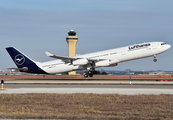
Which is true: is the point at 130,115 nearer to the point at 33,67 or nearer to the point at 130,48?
the point at 130,48

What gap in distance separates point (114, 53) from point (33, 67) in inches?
744

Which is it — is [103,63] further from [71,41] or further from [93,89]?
[71,41]

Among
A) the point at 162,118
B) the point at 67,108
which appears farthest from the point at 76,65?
the point at 162,118

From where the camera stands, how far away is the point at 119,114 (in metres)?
13.0

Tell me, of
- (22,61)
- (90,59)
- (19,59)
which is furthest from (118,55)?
(19,59)

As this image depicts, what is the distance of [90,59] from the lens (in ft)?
172

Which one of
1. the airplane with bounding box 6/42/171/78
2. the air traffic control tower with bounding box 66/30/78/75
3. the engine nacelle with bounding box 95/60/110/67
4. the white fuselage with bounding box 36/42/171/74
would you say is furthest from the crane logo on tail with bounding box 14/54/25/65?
the air traffic control tower with bounding box 66/30/78/75

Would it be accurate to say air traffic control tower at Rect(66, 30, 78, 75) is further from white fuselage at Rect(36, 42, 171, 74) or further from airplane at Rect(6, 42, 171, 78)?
white fuselage at Rect(36, 42, 171, 74)

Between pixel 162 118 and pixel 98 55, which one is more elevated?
pixel 98 55

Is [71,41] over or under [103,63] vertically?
over

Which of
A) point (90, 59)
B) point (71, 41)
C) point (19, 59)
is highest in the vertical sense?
point (71, 41)

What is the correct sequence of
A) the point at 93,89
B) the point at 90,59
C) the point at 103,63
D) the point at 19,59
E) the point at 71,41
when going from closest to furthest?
the point at 93,89 → the point at 103,63 → the point at 90,59 → the point at 19,59 → the point at 71,41

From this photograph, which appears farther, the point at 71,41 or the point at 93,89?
the point at 71,41

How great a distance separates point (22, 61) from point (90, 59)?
15842mm
